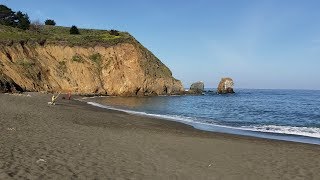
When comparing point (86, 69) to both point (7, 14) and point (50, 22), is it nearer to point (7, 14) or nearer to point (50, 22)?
point (7, 14)

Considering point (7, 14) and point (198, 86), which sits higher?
point (7, 14)

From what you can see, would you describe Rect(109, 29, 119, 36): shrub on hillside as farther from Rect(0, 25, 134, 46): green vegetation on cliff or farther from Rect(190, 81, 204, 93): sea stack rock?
Rect(190, 81, 204, 93): sea stack rock

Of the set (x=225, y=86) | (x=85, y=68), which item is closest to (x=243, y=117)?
(x=85, y=68)

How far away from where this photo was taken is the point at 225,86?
11619 cm

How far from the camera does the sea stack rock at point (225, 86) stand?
380 feet

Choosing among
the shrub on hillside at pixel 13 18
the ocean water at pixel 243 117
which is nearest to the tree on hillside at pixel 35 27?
the shrub on hillside at pixel 13 18

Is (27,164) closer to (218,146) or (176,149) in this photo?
(176,149)

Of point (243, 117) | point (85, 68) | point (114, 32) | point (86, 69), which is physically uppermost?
point (114, 32)

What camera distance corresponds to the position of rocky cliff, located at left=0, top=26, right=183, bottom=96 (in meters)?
62.3

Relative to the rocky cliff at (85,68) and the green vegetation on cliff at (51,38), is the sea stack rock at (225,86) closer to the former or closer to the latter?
the rocky cliff at (85,68)

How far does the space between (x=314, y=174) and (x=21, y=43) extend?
211 feet

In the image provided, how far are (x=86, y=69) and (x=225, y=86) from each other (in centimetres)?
5756

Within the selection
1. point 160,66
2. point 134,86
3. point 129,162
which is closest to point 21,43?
point 134,86

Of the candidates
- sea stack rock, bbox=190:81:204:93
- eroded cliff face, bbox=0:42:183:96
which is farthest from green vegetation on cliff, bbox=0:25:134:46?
sea stack rock, bbox=190:81:204:93
